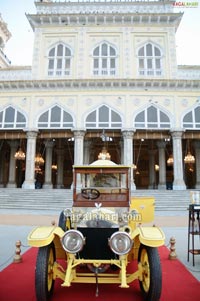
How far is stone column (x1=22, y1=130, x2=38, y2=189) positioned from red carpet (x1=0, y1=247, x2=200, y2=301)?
16036mm

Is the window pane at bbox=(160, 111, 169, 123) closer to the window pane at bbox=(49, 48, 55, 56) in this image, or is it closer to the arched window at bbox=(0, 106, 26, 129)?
the window pane at bbox=(49, 48, 55, 56)

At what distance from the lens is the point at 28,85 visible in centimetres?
2178

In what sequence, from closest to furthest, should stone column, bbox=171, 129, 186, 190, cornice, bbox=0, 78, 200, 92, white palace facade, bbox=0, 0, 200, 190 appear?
stone column, bbox=171, 129, 186, 190 → cornice, bbox=0, 78, 200, 92 → white palace facade, bbox=0, 0, 200, 190

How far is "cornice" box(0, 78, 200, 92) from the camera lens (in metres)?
21.0

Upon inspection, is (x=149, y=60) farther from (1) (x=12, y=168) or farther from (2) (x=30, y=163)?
(1) (x=12, y=168)

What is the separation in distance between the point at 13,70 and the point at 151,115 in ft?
45.4

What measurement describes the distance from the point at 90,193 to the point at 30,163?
55.9 ft

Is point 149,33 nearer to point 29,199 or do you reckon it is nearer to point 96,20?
point 96,20

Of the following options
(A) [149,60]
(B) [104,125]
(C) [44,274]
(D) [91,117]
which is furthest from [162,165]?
(C) [44,274]

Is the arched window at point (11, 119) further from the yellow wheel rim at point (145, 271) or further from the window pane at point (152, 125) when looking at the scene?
the yellow wheel rim at point (145, 271)

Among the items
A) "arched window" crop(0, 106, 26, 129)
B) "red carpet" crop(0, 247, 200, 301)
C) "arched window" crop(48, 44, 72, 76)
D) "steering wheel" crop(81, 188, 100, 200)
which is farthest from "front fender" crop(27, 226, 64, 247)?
"arched window" crop(48, 44, 72, 76)

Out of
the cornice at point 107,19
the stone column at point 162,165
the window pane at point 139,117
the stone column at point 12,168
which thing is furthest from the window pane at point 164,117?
the stone column at point 12,168

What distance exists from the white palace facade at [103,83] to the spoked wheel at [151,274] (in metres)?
16.3

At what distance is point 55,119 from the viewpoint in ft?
70.5
